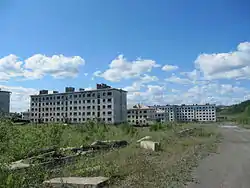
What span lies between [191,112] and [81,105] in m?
81.6

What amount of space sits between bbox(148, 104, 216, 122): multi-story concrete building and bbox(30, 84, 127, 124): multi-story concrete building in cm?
5952

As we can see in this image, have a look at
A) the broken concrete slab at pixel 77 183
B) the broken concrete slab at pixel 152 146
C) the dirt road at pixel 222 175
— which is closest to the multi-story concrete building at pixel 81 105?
the broken concrete slab at pixel 152 146

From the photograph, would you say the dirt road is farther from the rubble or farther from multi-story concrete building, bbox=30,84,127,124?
multi-story concrete building, bbox=30,84,127,124

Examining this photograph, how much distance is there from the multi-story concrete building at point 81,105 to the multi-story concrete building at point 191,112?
Answer: 195 feet

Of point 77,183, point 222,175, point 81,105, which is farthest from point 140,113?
point 77,183

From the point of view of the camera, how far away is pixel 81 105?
11481cm

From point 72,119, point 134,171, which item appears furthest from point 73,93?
point 134,171

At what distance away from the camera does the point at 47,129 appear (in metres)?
16.4

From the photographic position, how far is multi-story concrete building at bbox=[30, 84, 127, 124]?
360 ft

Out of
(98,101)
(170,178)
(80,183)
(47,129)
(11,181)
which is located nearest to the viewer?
(11,181)

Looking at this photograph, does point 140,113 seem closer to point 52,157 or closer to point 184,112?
point 184,112

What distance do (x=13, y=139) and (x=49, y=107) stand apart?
11863 centimetres

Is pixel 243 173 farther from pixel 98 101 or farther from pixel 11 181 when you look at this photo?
pixel 98 101

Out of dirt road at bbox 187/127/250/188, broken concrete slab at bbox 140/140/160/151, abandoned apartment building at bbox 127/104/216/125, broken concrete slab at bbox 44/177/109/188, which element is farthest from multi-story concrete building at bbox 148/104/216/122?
broken concrete slab at bbox 44/177/109/188
